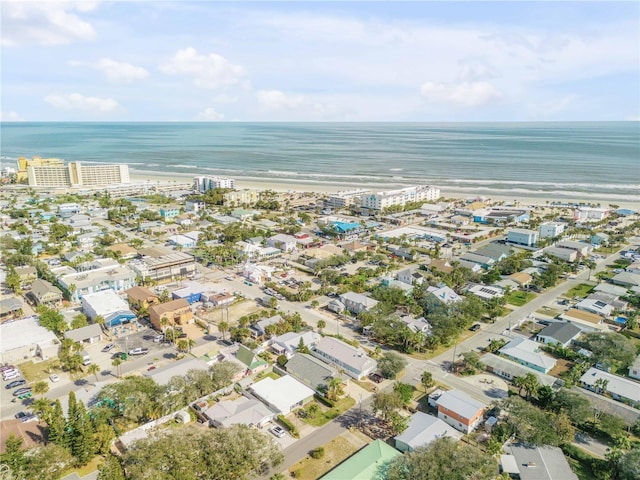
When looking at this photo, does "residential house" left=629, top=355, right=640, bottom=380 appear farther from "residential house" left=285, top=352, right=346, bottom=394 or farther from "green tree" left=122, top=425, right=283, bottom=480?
"green tree" left=122, top=425, right=283, bottom=480

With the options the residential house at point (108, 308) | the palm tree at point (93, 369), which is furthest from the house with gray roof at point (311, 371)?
the residential house at point (108, 308)

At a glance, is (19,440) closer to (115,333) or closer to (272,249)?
(115,333)

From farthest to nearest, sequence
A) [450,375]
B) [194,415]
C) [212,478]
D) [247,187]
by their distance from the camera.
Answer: [247,187]
[450,375]
[194,415]
[212,478]

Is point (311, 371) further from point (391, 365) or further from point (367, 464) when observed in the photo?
point (367, 464)

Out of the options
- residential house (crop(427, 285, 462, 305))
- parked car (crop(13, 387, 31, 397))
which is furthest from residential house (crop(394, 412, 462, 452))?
parked car (crop(13, 387, 31, 397))

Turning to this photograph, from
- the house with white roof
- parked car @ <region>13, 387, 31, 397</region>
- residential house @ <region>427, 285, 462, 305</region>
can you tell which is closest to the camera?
parked car @ <region>13, 387, 31, 397</region>

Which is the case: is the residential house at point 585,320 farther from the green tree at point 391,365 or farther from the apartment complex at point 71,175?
the apartment complex at point 71,175

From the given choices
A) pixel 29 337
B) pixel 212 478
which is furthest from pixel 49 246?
pixel 212 478
